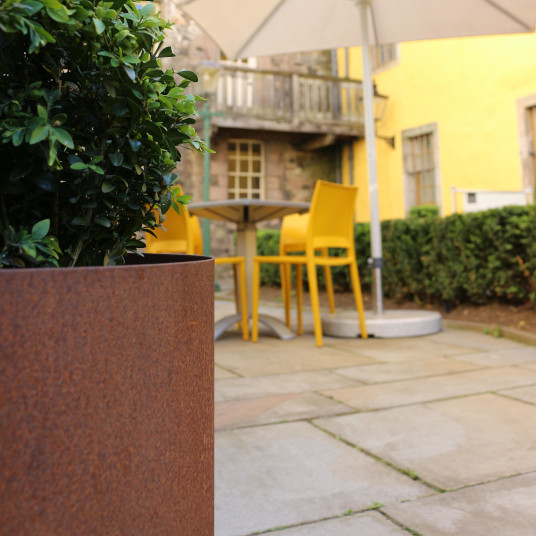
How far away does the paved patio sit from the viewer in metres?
1.17

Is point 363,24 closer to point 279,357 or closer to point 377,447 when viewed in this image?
point 279,357

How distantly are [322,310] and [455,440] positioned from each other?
152 inches

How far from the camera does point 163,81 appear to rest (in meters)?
0.84

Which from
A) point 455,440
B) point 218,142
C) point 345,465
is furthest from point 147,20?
point 218,142

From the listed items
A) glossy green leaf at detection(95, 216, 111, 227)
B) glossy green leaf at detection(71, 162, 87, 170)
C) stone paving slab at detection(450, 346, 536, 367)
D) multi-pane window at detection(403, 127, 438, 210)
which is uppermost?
multi-pane window at detection(403, 127, 438, 210)

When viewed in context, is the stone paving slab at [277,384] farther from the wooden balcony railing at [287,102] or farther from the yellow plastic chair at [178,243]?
the wooden balcony railing at [287,102]

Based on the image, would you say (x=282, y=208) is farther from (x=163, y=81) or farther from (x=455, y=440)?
(x=163, y=81)

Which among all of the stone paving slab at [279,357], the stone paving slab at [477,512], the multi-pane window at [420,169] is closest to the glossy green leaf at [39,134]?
the stone paving slab at [477,512]

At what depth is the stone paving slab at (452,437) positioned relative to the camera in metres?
1.43

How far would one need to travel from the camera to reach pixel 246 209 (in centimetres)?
374

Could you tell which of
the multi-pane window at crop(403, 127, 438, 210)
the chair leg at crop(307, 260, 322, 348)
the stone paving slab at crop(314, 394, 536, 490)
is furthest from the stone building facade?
the stone paving slab at crop(314, 394, 536, 490)

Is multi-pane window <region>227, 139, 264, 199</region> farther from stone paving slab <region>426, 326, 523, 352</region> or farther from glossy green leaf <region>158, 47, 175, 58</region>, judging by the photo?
glossy green leaf <region>158, 47, 175, 58</region>

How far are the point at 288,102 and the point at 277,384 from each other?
8.73m

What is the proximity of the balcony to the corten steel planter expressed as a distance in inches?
375
